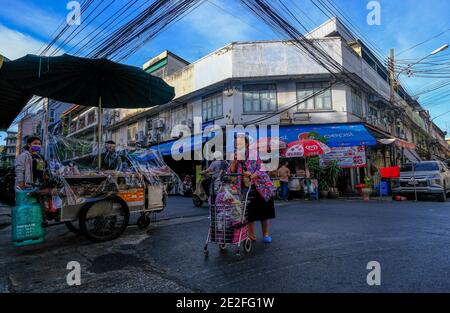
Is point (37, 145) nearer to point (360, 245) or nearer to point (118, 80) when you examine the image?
point (118, 80)

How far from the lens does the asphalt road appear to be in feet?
9.78

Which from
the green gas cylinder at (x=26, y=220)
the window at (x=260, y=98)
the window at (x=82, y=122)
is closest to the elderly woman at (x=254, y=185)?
the green gas cylinder at (x=26, y=220)

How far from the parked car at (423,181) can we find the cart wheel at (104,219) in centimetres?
1194

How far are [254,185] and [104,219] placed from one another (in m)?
2.69

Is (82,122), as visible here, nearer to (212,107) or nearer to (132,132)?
(132,132)

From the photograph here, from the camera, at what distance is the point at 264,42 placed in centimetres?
1681

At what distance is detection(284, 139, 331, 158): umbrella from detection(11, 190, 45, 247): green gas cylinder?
10013mm

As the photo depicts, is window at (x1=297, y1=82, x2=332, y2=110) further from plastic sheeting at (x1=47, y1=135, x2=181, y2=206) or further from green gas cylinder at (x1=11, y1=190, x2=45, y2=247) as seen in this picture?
green gas cylinder at (x1=11, y1=190, x2=45, y2=247)

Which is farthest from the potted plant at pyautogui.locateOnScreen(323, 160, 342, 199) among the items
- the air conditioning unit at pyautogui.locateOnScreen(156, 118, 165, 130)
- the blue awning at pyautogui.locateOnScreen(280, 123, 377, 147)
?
the air conditioning unit at pyautogui.locateOnScreen(156, 118, 165, 130)

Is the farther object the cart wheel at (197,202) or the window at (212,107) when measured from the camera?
the window at (212,107)

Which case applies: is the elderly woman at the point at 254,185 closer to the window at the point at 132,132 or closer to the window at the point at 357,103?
the window at the point at 357,103

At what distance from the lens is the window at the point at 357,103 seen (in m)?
17.4

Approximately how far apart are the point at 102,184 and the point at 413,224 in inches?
239
